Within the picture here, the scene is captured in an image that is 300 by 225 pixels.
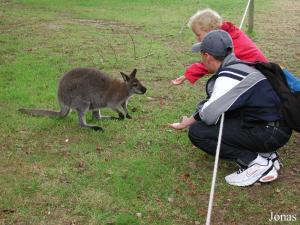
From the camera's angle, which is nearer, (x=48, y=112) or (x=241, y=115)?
(x=241, y=115)

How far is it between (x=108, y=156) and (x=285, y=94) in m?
2.06

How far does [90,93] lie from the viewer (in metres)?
6.20

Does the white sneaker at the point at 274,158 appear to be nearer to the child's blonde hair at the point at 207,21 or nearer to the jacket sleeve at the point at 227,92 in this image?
the jacket sleeve at the point at 227,92

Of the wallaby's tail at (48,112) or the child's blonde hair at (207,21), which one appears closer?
the child's blonde hair at (207,21)

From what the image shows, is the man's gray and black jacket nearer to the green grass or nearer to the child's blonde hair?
the green grass

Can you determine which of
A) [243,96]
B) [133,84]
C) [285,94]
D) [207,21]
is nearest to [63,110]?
[133,84]

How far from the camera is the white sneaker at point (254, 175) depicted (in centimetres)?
463

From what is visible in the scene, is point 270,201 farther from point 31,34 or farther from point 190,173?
point 31,34

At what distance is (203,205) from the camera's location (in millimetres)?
4348

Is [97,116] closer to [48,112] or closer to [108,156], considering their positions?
[48,112]

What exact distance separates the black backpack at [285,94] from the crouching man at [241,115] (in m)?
0.06

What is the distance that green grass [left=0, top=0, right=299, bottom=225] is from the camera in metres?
4.23

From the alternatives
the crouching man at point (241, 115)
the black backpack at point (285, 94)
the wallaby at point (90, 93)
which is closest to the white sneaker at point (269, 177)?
the crouching man at point (241, 115)

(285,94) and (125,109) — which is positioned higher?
(285,94)
